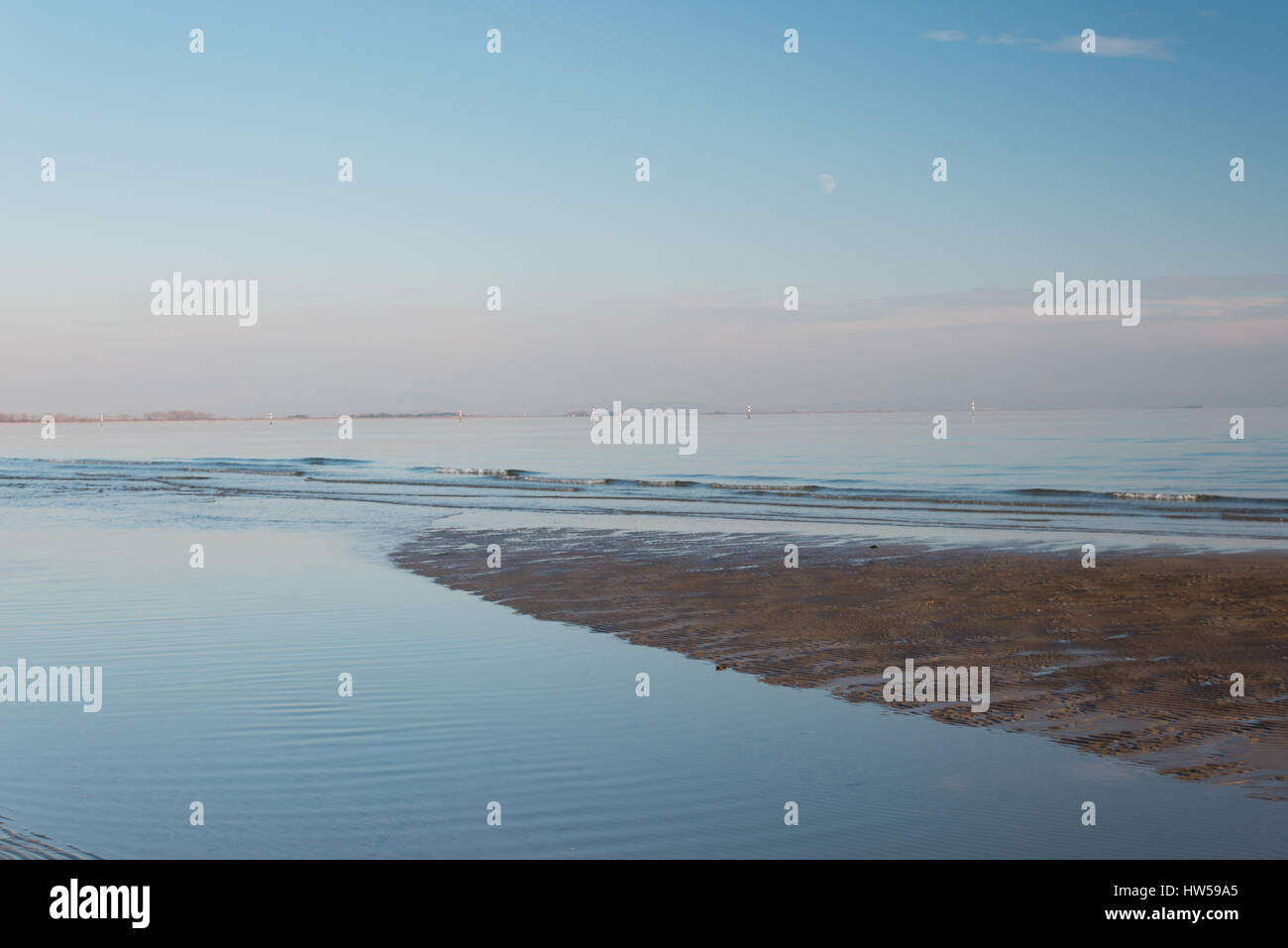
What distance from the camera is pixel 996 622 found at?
1187 cm

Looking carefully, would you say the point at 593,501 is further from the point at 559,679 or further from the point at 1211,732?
the point at 1211,732

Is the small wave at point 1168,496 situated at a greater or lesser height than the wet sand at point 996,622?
greater

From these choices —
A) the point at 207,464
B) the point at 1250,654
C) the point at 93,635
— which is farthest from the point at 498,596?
the point at 207,464

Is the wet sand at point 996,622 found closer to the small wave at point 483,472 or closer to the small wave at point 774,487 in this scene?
the small wave at point 774,487

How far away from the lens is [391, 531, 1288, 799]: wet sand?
7707 mm

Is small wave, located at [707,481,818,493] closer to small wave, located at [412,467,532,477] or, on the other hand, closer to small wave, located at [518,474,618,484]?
small wave, located at [518,474,618,484]

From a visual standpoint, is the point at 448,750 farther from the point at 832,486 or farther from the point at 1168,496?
the point at 832,486

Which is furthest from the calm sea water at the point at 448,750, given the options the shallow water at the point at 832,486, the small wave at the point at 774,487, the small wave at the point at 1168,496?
the small wave at the point at 1168,496

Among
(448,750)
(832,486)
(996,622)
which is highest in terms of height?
(832,486)

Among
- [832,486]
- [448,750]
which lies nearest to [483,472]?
[832,486]

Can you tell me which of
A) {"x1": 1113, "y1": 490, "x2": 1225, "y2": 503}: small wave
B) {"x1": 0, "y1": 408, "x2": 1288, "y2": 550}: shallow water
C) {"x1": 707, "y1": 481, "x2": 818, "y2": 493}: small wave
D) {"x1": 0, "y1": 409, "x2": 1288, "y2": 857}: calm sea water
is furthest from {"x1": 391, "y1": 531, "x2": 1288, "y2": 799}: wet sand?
{"x1": 707, "y1": 481, "x2": 818, "y2": 493}: small wave

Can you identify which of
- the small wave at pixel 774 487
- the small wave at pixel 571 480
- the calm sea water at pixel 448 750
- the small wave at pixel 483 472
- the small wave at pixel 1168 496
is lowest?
the calm sea water at pixel 448 750

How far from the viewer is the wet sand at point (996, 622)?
25.3 feet

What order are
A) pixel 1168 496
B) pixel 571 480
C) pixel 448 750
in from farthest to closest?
pixel 571 480 < pixel 1168 496 < pixel 448 750
